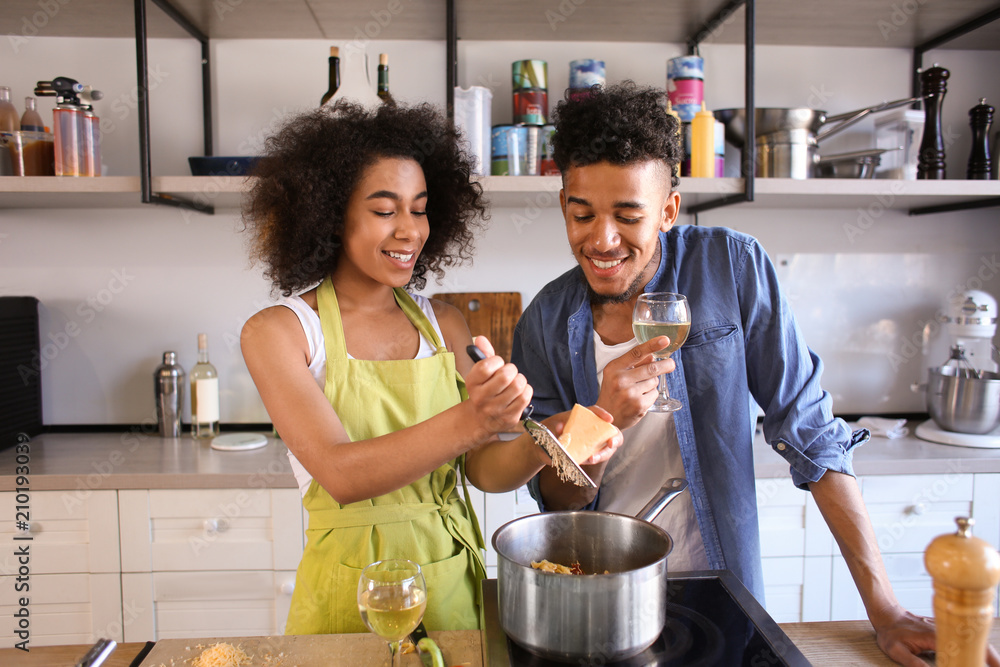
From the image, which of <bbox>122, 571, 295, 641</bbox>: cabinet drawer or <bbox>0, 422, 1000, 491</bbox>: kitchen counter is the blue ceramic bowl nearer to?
<bbox>0, 422, 1000, 491</bbox>: kitchen counter

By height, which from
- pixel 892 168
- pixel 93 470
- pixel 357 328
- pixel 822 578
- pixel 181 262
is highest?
pixel 892 168

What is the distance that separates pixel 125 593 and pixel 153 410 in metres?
0.64

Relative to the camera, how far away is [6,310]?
6.57 ft

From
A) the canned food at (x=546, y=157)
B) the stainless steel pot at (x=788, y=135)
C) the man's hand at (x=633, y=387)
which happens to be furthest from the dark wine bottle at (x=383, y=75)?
the man's hand at (x=633, y=387)

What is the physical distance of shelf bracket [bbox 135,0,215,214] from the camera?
1764 millimetres

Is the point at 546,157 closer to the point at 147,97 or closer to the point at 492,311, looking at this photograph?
the point at 492,311

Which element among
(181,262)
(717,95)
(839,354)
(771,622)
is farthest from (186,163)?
(839,354)

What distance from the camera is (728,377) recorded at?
1232mm

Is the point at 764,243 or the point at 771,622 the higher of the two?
the point at 764,243

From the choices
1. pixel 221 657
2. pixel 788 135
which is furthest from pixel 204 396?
pixel 788 135

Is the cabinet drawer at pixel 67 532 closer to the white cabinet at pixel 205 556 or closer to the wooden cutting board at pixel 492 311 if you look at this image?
the white cabinet at pixel 205 556

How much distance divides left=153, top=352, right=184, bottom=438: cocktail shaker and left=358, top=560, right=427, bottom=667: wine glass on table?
5.14 ft

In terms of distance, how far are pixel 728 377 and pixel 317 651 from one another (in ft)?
2.63

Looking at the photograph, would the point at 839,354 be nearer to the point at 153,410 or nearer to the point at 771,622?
the point at 771,622
